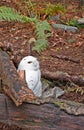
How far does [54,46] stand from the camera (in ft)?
19.9

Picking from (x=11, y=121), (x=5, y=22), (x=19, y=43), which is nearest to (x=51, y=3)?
(x=5, y=22)

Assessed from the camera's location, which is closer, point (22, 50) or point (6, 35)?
point (22, 50)

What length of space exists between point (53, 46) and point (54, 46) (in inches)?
0.7

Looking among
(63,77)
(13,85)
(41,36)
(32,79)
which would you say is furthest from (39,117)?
(41,36)

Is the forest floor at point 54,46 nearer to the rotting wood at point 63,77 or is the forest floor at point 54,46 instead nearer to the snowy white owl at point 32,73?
the rotting wood at point 63,77

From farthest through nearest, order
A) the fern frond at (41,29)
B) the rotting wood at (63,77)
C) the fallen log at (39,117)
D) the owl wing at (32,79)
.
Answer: the fern frond at (41,29) → the rotting wood at (63,77) → the owl wing at (32,79) → the fallen log at (39,117)

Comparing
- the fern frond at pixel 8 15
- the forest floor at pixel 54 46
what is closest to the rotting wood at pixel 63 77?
the forest floor at pixel 54 46

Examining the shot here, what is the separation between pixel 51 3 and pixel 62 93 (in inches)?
124

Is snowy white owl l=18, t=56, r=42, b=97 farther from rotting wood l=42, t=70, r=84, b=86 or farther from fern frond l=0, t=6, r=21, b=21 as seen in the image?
fern frond l=0, t=6, r=21, b=21

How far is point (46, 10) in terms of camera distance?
688cm

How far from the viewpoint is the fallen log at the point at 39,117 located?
3.07m

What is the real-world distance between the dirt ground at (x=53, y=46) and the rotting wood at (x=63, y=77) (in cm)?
17

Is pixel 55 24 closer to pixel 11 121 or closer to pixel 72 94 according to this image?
pixel 72 94

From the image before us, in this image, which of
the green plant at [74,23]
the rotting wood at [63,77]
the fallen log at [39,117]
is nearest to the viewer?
the fallen log at [39,117]
